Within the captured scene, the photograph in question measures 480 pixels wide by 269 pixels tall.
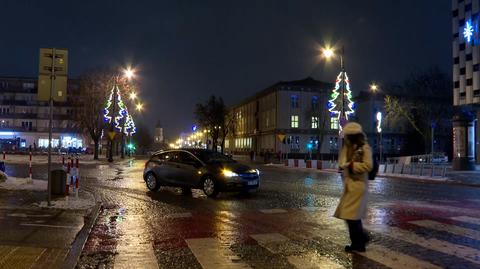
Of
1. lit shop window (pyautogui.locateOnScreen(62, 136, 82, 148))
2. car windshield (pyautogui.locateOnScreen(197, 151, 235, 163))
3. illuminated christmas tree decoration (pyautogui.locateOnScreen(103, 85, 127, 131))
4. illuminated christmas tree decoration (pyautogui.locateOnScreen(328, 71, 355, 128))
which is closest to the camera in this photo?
car windshield (pyautogui.locateOnScreen(197, 151, 235, 163))

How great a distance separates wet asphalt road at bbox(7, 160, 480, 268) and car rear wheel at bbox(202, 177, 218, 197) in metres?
0.59

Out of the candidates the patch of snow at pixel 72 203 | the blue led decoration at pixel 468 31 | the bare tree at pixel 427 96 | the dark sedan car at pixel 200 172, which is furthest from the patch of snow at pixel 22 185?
the bare tree at pixel 427 96

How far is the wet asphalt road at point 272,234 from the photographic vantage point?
716 centimetres

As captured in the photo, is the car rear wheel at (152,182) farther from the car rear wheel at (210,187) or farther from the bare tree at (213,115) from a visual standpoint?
the bare tree at (213,115)

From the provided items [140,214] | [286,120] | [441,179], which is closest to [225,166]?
[140,214]

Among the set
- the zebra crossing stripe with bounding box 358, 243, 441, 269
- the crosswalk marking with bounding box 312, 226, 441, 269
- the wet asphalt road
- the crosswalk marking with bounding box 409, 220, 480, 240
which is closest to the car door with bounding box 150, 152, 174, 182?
the wet asphalt road

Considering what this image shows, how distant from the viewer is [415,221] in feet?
35.4

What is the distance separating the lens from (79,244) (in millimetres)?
8109

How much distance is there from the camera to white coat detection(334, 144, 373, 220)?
7015 mm

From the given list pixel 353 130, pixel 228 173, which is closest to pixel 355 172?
pixel 353 130

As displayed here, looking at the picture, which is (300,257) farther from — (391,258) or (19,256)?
(19,256)

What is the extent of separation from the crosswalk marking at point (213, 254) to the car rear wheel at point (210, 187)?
6.94 meters

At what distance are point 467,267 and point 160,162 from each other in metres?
12.5

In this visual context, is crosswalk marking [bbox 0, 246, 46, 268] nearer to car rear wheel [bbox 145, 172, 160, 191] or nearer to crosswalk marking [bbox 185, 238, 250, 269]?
crosswalk marking [bbox 185, 238, 250, 269]
